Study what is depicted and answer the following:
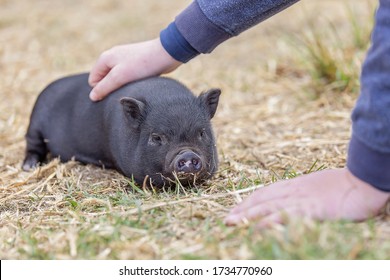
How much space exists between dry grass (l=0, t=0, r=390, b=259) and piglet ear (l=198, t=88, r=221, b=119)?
1.44ft

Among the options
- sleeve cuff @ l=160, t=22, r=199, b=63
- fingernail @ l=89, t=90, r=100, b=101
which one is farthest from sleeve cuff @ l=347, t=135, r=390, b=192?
fingernail @ l=89, t=90, r=100, b=101

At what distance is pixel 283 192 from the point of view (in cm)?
327

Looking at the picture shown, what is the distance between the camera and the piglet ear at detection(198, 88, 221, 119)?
4.70 meters

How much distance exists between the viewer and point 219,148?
5.58 meters

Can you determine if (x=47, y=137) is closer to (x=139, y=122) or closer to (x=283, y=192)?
(x=139, y=122)

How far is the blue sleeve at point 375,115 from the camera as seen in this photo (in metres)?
2.97

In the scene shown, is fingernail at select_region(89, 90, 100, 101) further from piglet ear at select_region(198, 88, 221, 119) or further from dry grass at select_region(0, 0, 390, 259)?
A: piglet ear at select_region(198, 88, 221, 119)

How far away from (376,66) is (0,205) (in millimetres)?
2482

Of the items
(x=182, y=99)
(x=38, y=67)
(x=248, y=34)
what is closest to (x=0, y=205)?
(x=182, y=99)

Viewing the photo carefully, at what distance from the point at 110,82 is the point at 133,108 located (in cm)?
45

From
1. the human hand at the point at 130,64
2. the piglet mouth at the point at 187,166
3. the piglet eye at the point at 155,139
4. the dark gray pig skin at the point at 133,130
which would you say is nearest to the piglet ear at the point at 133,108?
the dark gray pig skin at the point at 133,130

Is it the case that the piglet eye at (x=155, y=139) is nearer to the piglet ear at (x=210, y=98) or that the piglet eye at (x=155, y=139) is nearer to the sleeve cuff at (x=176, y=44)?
the piglet ear at (x=210, y=98)

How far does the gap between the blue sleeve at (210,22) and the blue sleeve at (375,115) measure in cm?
122
